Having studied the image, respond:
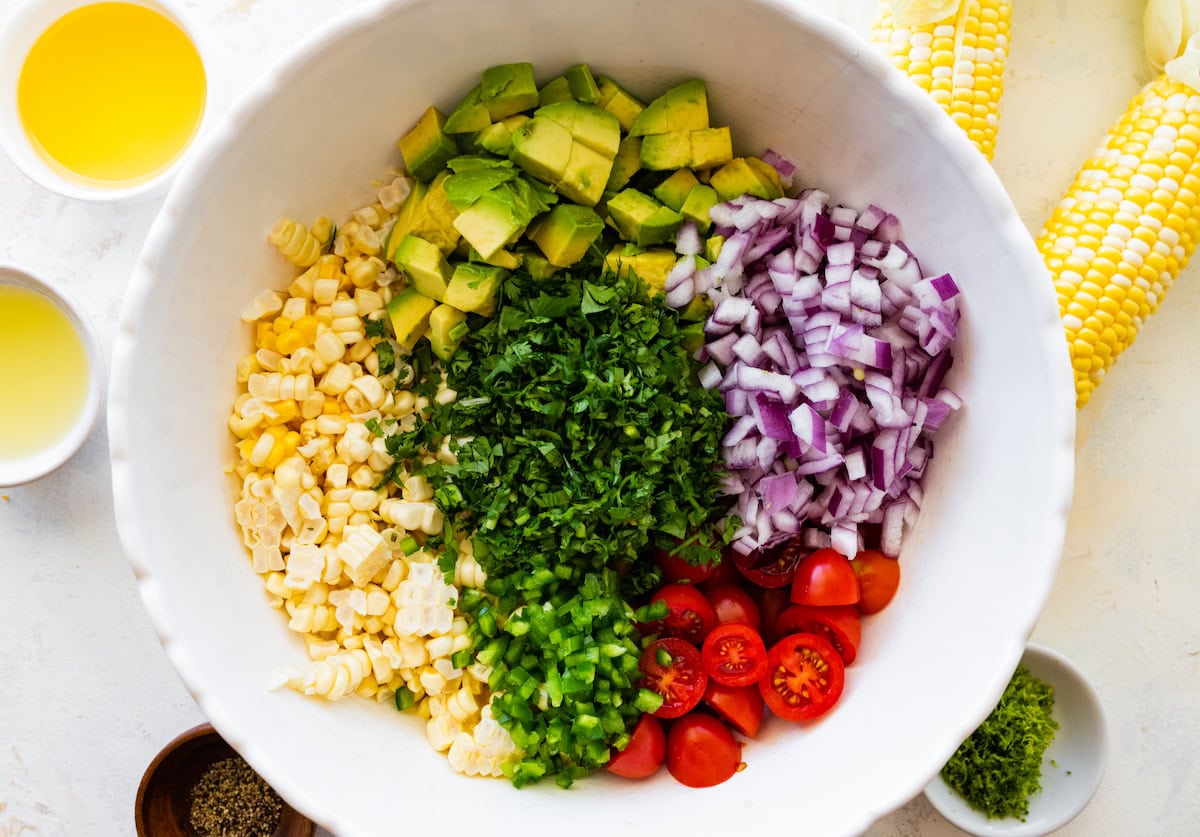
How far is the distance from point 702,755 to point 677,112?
135cm

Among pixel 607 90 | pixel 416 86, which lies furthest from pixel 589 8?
pixel 416 86

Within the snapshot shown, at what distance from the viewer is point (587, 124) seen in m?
1.92

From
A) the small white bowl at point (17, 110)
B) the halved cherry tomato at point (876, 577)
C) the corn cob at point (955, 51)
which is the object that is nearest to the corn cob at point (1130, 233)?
the corn cob at point (955, 51)

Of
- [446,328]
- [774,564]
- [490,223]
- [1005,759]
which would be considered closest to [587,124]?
[490,223]

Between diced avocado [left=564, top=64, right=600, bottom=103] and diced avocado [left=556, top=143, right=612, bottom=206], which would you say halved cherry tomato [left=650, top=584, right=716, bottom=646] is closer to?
diced avocado [left=556, top=143, right=612, bottom=206]

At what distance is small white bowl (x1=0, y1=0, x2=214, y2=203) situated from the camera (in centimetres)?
218

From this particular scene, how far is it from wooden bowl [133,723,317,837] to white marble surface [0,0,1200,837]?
0.11 metres

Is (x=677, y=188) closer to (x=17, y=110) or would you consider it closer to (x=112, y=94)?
(x=112, y=94)

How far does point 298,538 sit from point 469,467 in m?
0.39

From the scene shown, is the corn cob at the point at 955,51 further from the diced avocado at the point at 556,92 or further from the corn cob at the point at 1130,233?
the diced avocado at the point at 556,92

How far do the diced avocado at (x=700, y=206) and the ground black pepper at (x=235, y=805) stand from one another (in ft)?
5.44

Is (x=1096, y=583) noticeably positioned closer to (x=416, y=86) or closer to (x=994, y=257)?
(x=994, y=257)

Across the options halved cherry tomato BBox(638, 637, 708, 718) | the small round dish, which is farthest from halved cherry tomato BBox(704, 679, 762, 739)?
the small round dish

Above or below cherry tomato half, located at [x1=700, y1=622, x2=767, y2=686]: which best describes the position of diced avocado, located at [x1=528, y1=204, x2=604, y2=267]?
above
